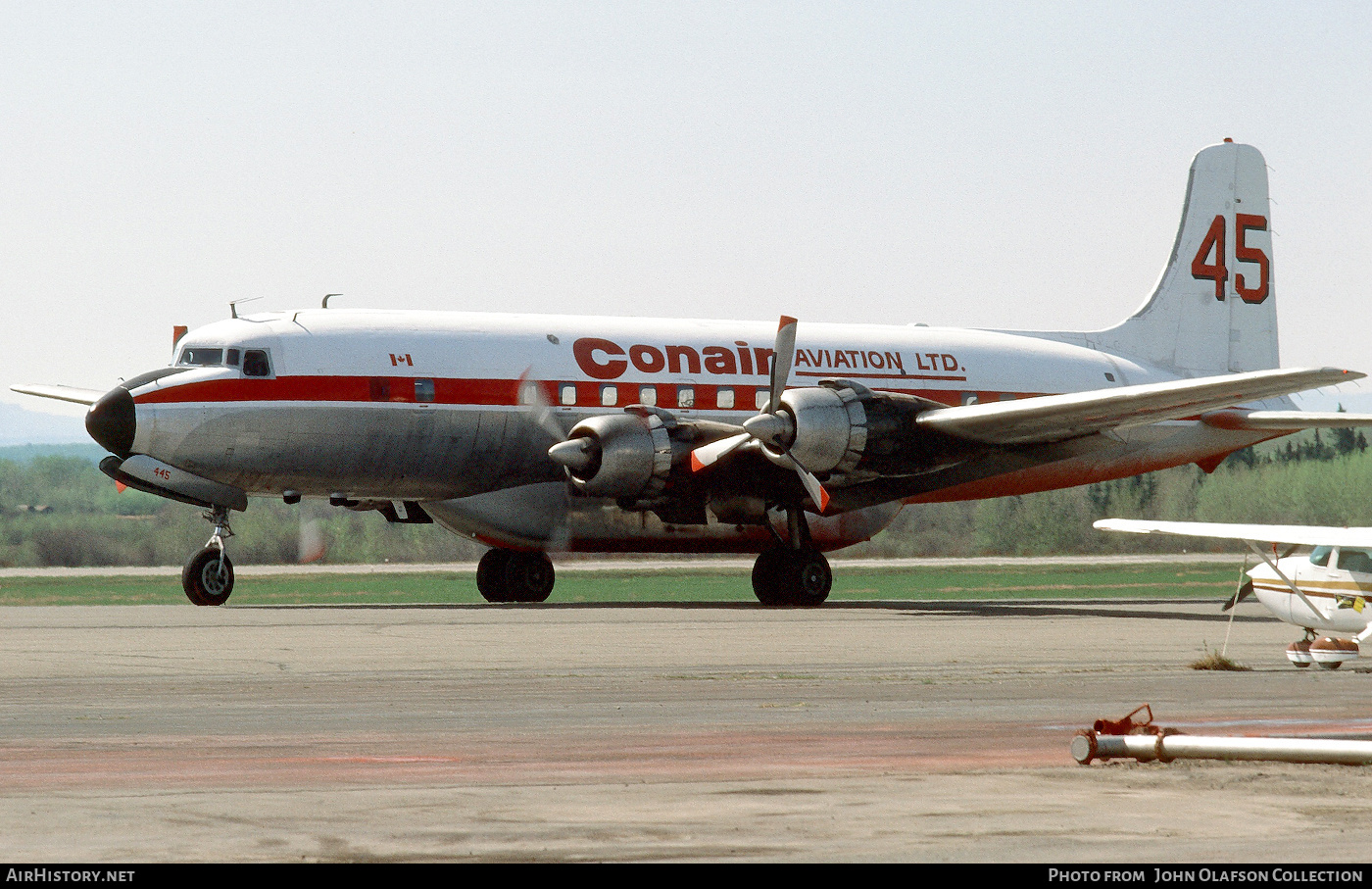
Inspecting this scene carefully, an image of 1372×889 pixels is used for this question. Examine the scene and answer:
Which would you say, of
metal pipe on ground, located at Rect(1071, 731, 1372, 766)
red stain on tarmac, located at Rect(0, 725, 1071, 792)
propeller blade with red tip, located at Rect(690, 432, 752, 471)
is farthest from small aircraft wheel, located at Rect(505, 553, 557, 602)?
metal pipe on ground, located at Rect(1071, 731, 1372, 766)

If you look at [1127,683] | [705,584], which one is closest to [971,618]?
[1127,683]

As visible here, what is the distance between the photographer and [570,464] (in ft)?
93.5

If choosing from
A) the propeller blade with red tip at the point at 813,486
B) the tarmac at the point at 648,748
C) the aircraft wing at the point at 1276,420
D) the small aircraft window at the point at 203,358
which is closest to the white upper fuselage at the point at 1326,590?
the tarmac at the point at 648,748

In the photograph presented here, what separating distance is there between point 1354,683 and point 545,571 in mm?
17974

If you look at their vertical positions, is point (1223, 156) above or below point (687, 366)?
above

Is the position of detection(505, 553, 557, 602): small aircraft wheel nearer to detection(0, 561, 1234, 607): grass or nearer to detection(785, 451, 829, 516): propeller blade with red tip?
detection(0, 561, 1234, 607): grass

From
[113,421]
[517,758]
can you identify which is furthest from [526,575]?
[517,758]

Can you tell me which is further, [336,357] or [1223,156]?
[1223,156]

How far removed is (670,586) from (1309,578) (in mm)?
19611

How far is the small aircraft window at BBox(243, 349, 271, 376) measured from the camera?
28172mm

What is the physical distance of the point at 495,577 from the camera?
32094 millimetres

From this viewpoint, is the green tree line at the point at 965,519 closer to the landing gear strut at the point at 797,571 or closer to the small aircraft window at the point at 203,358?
the landing gear strut at the point at 797,571

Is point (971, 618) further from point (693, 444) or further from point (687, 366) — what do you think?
point (687, 366)

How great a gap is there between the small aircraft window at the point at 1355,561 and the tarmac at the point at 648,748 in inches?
52.6
